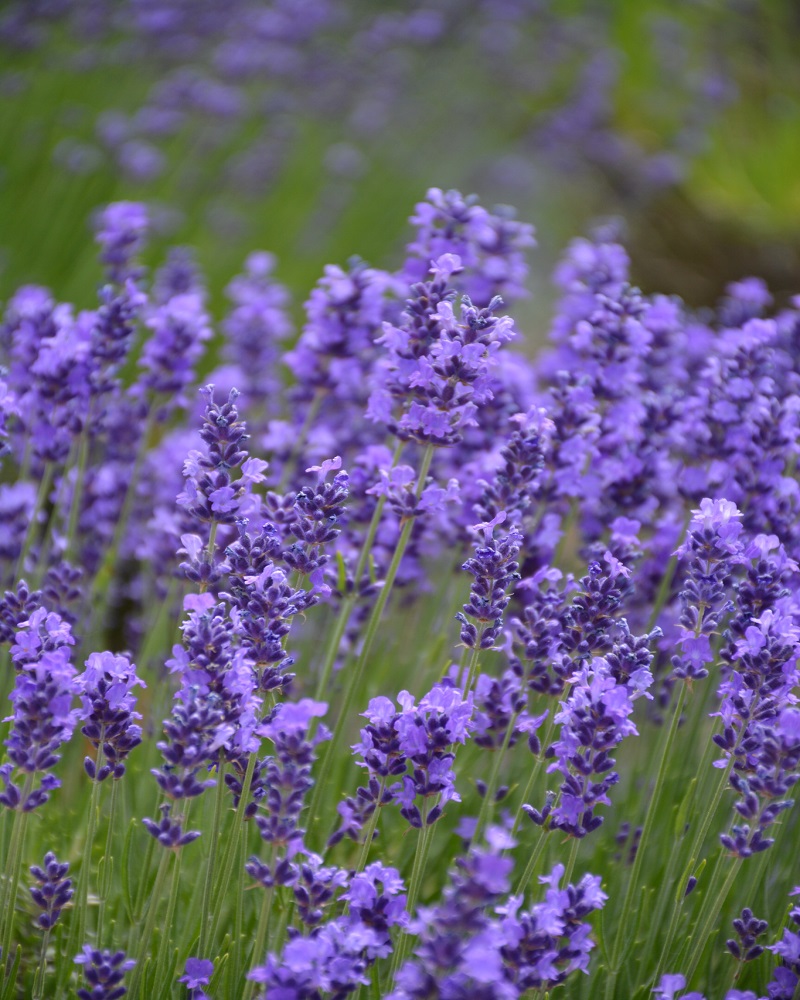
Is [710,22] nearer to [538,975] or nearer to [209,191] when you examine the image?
[209,191]

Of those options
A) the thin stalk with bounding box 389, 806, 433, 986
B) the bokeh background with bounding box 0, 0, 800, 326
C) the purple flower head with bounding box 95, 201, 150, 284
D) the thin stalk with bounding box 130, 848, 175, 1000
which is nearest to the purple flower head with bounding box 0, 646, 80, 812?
the thin stalk with bounding box 130, 848, 175, 1000

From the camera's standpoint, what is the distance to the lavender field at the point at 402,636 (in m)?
1.51

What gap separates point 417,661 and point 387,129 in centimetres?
540

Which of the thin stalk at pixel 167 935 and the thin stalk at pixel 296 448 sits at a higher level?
the thin stalk at pixel 296 448

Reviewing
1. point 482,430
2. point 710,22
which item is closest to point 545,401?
point 482,430

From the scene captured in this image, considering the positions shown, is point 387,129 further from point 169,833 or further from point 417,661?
point 169,833

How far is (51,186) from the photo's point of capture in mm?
4762

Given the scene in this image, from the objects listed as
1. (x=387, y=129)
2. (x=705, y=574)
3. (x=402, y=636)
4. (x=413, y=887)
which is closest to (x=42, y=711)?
(x=413, y=887)

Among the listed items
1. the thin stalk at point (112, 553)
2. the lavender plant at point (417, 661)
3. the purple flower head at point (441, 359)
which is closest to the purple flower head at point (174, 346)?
the lavender plant at point (417, 661)

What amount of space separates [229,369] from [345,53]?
4.14 m

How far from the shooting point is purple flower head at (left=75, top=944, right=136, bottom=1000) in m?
1.51

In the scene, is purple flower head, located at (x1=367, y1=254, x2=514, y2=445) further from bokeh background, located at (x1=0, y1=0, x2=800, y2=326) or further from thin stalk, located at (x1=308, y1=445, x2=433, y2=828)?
bokeh background, located at (x1=0, y1=0, x2=800, y2=326)

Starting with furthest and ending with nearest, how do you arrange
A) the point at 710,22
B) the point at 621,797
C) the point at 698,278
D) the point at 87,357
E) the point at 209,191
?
the point at 710,22, the point at 698,278, the point at 209,191, the point at 621,797, the point at 87,357

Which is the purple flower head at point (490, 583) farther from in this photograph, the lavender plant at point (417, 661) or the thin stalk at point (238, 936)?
the thin stalk at point (238, 936)
